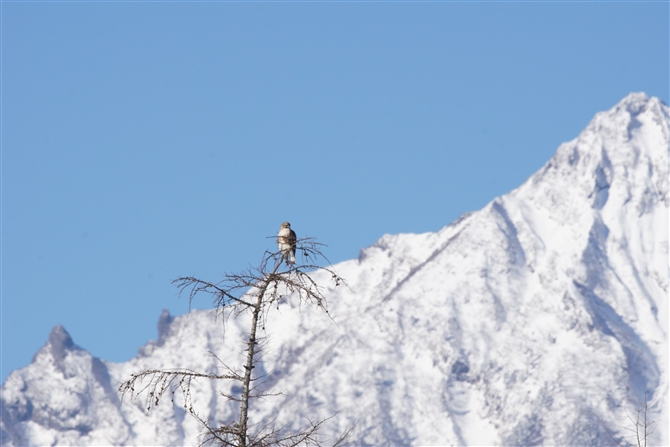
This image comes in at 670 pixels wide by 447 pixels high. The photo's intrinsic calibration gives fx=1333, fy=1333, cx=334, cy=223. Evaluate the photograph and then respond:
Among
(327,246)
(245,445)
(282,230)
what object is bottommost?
(245,445)

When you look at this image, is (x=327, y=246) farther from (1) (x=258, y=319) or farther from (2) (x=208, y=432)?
(2) (x=208, y=432)

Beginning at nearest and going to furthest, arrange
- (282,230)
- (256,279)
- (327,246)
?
(256,279) < (327,246) < (282,230)

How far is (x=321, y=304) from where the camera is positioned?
17.5m

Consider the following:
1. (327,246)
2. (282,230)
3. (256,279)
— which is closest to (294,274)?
(256,279)

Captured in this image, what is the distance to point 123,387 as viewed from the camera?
17891mm

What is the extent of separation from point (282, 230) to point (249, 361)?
9615 mm

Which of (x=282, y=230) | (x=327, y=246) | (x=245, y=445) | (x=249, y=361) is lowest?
(x=245, y=445)

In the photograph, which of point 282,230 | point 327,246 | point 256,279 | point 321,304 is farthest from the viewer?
point 282,230

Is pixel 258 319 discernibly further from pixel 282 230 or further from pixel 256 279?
pixel 282 230

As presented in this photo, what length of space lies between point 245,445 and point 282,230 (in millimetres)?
10448

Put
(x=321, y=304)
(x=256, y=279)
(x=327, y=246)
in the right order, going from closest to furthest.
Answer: (x=321, y=304)
(x=256, y=279)
(x=327, y=246)

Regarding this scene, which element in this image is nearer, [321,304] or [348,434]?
[321,304]

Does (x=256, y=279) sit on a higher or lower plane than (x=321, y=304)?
higher

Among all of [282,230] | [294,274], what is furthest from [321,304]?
[282,230]
